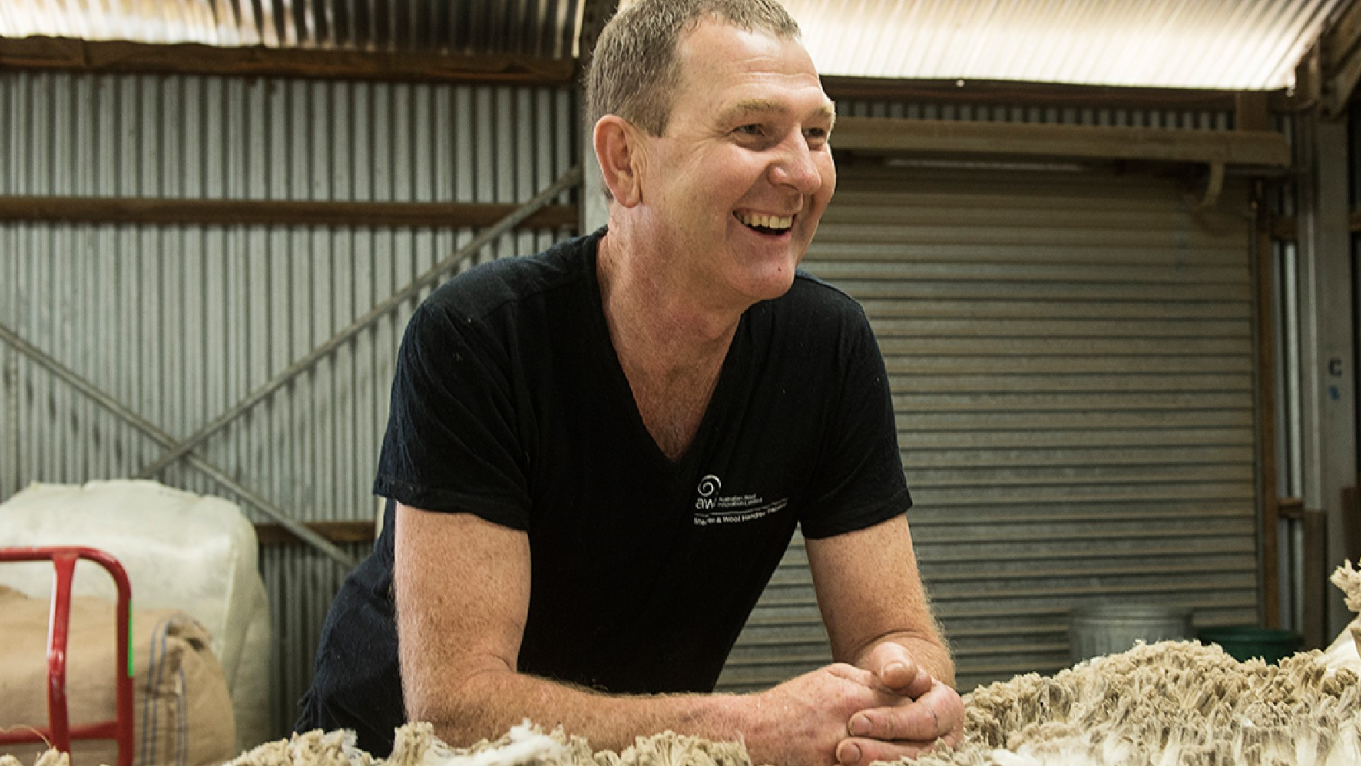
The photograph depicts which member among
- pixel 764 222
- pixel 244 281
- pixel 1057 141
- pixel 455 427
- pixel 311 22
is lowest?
pixel 455 427

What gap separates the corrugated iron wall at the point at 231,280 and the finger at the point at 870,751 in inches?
208

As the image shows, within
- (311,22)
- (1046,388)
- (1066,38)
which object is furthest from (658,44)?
(1046,388)

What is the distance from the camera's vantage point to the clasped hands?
112 centimetres

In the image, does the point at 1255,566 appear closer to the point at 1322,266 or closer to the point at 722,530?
the point at 1322,266

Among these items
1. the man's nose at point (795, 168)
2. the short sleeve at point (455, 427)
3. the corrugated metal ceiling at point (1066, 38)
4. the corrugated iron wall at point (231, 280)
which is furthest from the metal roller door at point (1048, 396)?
the man's nose at point (795, 168)

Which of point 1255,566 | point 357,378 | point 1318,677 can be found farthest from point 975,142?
point 1318,677

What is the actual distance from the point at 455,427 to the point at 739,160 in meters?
0.49

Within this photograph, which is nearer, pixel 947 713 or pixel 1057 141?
pixel 947 713

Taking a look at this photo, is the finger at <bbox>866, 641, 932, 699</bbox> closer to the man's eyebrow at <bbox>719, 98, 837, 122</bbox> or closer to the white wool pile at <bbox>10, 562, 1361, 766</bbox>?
the white wool pile at <bbox>10, 562, 1361, 766</bbox>

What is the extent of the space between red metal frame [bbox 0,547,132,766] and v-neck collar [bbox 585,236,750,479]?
1856mm

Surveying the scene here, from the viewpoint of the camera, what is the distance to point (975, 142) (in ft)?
20.5

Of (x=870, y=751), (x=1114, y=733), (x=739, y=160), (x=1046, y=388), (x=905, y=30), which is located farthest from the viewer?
(x=1046, y=388)

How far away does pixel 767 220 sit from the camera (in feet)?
4.56

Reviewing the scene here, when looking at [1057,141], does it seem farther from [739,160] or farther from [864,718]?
[864,718]
